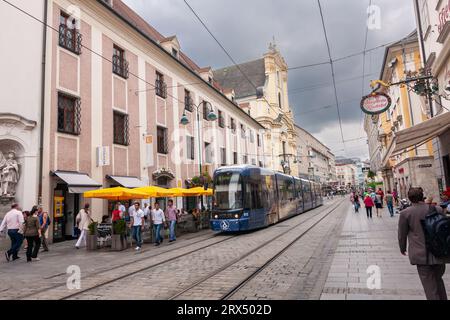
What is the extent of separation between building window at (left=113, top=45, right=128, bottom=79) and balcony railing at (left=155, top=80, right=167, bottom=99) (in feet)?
11.0

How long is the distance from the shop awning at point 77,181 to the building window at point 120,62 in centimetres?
674

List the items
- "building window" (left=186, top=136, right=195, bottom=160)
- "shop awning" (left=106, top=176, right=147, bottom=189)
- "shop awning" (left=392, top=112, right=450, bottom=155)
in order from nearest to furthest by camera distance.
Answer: "shop awning" (left=392, top=112, right=450, bottom=155) → "shop awning" (left=106, top=176, right=147, bottom=189) → "building window" (left=186, top=136, right=195, bottom=160)

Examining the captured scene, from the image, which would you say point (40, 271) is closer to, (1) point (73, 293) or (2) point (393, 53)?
(1) point (73, 293)

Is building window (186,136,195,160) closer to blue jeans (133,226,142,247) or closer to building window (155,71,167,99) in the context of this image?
building window (155,71,167,99)

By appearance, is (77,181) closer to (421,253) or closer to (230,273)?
(230,273)

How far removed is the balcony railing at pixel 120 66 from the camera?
62.6 feet

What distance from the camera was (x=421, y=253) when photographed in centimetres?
418

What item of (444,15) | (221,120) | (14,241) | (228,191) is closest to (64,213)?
(14,241)

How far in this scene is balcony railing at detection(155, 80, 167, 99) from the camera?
908 inches

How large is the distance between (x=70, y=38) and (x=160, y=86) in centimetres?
804

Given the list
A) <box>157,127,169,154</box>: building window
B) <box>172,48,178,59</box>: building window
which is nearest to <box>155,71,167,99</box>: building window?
<box>157,127,169,154</box>: building window
